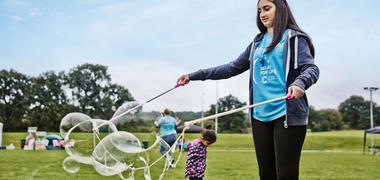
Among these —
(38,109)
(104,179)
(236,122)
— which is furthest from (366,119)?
(104,179)

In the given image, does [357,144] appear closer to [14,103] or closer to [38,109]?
[38,109]

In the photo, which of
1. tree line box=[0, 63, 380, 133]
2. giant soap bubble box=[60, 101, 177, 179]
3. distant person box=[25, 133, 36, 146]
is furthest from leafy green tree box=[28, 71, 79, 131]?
giant soap bubble box=[60, 101, 177, 179]

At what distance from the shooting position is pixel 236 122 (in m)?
73.3

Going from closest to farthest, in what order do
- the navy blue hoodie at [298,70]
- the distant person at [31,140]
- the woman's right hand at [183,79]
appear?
1. the navy blue hoodie at [298,70]
2. the woman's right hand at [183,79]
3. the distant person at [31,140]

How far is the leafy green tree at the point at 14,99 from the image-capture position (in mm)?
54750

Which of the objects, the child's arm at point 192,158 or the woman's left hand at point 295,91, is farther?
the child's arm at point 192,158

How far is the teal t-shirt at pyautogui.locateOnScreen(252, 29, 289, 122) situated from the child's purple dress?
2374 mm

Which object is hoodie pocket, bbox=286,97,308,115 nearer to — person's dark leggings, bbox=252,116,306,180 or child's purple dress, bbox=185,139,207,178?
person's dark leggings, bbox=252,116,306,180

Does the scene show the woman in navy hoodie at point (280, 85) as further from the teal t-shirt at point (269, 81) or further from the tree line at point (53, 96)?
the tree line at point (53, 96)

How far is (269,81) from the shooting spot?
2.65 m

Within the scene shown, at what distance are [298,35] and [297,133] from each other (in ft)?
2.30

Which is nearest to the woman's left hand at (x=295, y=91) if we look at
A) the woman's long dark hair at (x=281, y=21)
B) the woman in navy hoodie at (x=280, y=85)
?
the woman in navy hoodie at (x=280, y=85)

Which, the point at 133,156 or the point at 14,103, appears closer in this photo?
the point at 133,156

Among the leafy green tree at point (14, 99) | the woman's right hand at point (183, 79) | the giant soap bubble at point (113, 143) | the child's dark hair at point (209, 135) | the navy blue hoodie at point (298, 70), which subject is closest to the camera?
the navy blue hoodie at point (298, 70)
